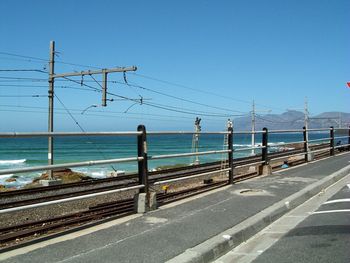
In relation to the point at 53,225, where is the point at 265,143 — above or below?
above

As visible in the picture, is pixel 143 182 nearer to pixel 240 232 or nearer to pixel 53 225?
pixel 53 225

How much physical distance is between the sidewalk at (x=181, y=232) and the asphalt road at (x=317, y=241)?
1.90 feet

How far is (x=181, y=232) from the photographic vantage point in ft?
21.1

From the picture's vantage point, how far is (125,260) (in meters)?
5.19

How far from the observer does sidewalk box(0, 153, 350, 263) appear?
5367mm

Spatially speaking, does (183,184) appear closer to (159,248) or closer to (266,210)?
(266,210)

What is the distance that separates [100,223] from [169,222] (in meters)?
1.04

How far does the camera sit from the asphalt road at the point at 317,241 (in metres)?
5.65

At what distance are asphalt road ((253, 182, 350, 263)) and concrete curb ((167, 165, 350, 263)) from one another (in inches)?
19.3

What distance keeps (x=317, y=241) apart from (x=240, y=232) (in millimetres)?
1056

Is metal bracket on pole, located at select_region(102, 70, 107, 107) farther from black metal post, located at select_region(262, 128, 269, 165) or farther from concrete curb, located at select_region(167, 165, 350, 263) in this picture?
concrete curb, located at select_region(167, 165, 350, 263)

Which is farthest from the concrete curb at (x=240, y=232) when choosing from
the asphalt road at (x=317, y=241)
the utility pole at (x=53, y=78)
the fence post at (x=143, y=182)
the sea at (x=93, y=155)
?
the utility pole at (x=53, y=78)

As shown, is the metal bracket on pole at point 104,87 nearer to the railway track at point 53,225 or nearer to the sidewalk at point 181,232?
the railway track at point 53,225

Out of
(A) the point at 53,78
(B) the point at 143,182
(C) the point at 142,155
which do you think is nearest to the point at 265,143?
(B) the point at 143,182
